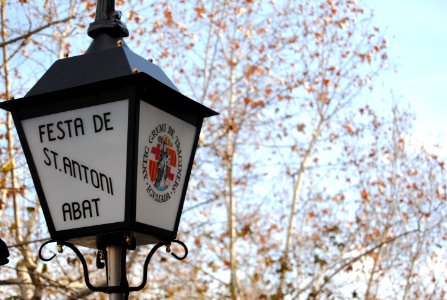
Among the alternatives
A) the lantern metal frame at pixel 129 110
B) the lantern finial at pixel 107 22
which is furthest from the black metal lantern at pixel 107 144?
the lantern finial at pixel 107 22

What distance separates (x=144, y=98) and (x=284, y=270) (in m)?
7.78

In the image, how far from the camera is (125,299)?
2428 mm

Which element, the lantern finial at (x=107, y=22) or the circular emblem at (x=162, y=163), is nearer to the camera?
the circular emblem at (x=162, y=163)

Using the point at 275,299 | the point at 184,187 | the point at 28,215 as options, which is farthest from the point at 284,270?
the point at 184,187

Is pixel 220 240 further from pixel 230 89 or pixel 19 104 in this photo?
pixel 19 104

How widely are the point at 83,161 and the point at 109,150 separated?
0.09m

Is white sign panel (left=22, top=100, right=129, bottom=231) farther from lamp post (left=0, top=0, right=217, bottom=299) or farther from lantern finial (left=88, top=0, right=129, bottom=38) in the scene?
lantern finial (left=88, top=0, right=129, bottom=38)

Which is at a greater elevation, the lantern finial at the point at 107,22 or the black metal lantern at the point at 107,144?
the lantern finial at the point at 107,22

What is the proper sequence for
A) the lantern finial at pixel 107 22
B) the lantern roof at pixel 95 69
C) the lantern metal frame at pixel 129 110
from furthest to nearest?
the lantern finial at pixel 107 22 < the lantern roof at pixel 95 69 < the lantern metal frame at pixel 129 110

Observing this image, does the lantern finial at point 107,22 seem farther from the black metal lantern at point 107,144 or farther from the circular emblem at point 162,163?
the circular emblem at point 162,163

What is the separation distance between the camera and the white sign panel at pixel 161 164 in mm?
2332

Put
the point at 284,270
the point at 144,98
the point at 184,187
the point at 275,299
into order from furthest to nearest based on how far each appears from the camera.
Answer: the point at 284,270
the point at 275,299
the point at 184,187
the point at 144,98

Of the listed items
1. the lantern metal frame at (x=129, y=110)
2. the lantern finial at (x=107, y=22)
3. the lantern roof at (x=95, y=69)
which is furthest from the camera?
the lantern finial at (x=107, y=22)

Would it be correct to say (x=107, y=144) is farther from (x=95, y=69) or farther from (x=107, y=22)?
(x=107, y=22)
